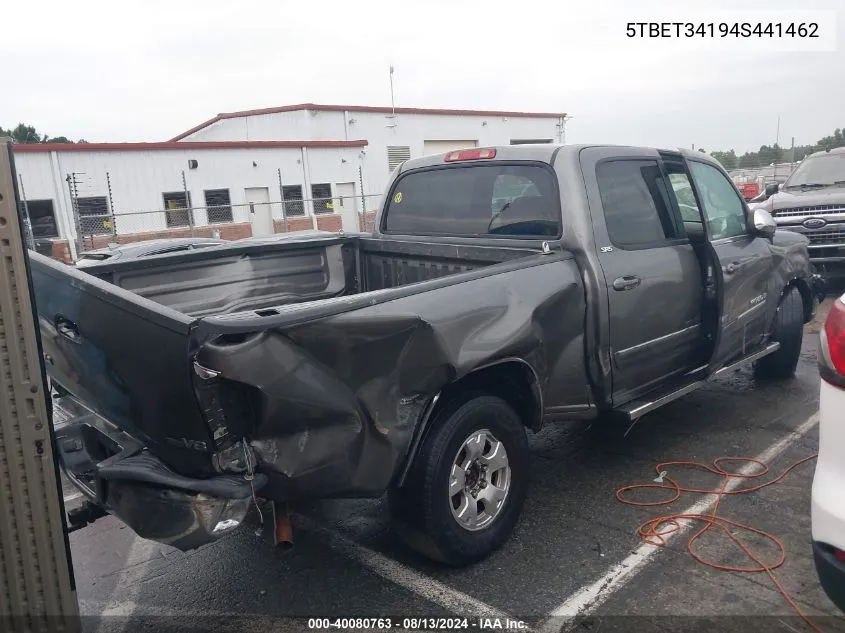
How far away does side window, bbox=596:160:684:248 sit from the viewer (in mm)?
4281

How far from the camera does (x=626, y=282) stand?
4.11 meters

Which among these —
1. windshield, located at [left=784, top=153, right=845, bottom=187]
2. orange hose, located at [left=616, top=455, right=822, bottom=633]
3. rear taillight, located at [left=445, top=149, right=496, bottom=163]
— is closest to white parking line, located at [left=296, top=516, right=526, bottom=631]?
orange hose, located at [left=616, top=455, right=822, bottom=633]

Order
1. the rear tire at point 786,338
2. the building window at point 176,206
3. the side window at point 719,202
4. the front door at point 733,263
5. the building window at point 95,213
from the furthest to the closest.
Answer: the building window at point 176,206
the building window at point 95,213
the rear tire at point 786,338
the side window at point 719,202
the front door at point 733,263

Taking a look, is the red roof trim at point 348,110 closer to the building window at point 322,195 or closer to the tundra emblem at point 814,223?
the building window at point 322,195

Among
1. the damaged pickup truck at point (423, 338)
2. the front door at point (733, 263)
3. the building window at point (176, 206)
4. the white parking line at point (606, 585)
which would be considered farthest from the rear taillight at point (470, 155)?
the building window at point (176, 206)

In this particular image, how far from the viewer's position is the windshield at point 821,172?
10633 mm

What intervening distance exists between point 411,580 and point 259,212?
22.7m

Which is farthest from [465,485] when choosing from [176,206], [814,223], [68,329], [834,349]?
[176,206]

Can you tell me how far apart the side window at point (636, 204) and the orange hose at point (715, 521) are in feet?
4.90

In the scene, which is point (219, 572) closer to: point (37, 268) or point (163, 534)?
point (163, 534)

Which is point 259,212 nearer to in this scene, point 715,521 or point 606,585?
point 715,521

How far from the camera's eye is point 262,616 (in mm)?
3232

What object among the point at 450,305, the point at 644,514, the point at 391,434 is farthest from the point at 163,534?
the point at 644,514

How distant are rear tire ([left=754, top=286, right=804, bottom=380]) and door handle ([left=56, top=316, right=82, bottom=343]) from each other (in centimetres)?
515
